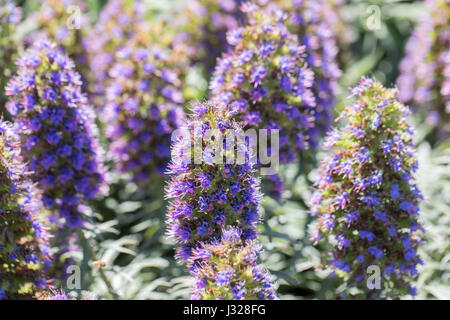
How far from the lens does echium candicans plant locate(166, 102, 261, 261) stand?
457cm

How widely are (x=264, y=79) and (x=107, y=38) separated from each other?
327cm

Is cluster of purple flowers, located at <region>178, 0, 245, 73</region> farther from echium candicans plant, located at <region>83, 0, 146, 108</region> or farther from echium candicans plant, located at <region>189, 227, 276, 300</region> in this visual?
echium candicans plant, located at <region>189, 227, 276, 300</region>

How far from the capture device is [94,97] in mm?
8359

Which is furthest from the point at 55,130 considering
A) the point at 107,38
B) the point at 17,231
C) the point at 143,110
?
the point at 107,38

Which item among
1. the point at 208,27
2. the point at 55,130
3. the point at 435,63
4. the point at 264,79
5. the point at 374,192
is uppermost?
the point at 208,27

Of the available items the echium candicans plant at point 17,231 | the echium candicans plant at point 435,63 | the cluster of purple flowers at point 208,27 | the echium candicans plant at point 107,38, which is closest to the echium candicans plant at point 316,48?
the echium candicans plant at point 435,63

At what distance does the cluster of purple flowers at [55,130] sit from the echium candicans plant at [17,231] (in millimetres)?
418

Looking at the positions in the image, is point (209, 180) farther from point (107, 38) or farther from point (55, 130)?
point (107, 38)

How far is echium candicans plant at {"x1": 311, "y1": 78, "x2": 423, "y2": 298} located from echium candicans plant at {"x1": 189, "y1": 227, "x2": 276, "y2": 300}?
1.32 meters

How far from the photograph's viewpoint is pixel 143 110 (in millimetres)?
6957

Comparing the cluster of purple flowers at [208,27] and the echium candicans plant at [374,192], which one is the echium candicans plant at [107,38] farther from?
the echium candicans plant at [374,192]

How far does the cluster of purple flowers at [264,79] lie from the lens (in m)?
5.80
